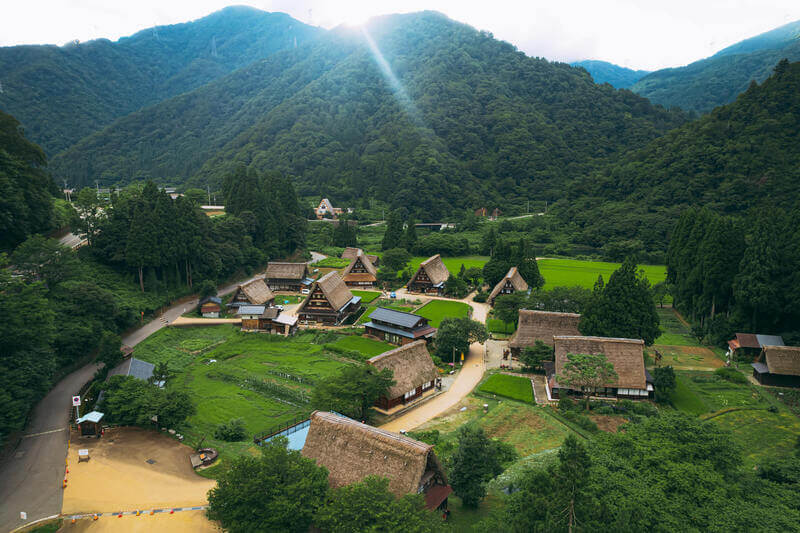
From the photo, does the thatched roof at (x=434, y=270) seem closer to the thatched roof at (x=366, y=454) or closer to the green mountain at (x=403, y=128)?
the thatched roof at (x=366, y=454)

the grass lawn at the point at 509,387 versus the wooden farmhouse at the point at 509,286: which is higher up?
the wooden farmhouse at the point at 509,286

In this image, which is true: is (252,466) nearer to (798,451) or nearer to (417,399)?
(417,399)

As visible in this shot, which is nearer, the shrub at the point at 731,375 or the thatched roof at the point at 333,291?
the shrub at the point at 731,375

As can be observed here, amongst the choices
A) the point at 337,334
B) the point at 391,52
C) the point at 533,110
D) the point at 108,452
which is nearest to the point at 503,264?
the point at 337,334

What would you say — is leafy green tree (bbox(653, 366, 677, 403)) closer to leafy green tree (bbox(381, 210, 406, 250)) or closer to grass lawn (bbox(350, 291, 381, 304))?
grass lawn (bbox(350, 291, 381, 304))

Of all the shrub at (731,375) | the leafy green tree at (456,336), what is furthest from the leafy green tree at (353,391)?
the shrub at (731,375)

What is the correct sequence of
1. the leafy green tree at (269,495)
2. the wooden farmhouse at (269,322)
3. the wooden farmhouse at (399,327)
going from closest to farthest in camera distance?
the leafy green tree at (269,495)
the wooden farmhouse at (399,327)
the wooden farmhouse at (269,322)
